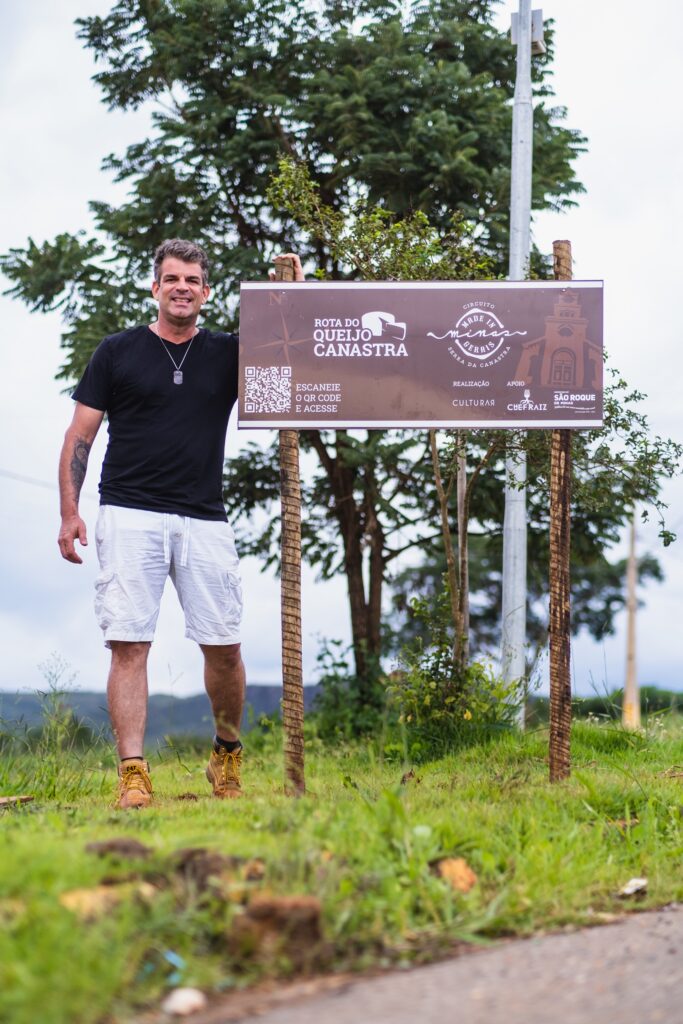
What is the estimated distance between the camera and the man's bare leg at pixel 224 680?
Result: 5.94m

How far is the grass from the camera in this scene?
2.81 meters

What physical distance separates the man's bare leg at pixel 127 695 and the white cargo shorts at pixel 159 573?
0.09m

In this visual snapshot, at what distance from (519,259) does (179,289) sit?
18.0 ft

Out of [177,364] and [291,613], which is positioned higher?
[177,364]

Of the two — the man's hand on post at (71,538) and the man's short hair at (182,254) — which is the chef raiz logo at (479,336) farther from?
the man's hand on post at (71,538)

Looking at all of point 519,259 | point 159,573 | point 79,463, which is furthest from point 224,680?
point 519,259

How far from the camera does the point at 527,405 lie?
5902 millimetres

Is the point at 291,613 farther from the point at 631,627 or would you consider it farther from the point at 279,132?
the point at 631,627

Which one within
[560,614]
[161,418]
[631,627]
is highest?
[161,418]

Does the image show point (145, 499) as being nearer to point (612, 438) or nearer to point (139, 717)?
point (139, 717)

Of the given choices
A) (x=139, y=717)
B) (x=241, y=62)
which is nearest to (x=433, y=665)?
(x=139, y=717)

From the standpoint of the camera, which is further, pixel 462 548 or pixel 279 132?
pixel 279 132

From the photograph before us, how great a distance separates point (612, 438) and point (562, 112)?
819 cm

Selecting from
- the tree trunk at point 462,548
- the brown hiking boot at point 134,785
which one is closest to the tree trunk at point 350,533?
the tree trunk at point 462,548
